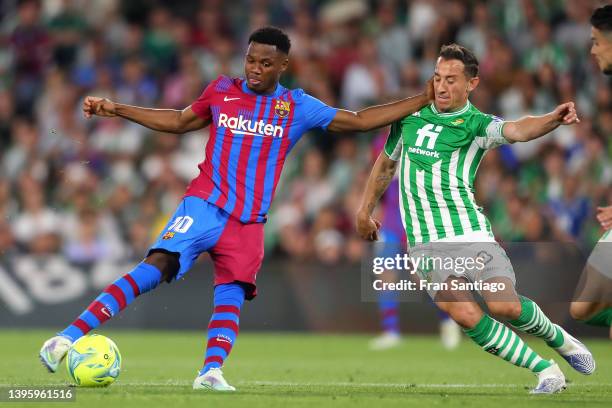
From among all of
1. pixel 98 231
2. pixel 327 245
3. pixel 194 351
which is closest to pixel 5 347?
pixel 194 351

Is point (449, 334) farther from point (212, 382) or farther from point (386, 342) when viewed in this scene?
point (212, 382)

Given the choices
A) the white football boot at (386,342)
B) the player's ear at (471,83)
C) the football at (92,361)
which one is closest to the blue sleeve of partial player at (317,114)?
the player's ear at (471,83)

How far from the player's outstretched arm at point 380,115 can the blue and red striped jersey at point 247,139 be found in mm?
112

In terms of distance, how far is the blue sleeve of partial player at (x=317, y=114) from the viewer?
8.10m

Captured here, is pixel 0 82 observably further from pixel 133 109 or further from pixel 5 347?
pixel 133 109

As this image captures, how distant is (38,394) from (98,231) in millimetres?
8614

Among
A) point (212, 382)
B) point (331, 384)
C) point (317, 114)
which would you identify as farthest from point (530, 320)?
point (212, 382)

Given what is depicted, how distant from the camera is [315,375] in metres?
9.49

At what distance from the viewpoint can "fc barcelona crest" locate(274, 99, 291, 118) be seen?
318 inches

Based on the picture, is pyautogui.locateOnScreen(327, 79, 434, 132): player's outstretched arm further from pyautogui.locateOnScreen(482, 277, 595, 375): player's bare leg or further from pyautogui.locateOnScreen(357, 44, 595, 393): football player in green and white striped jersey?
pyautogui.locateOnScreen(482, 277, 595, 375): player's bare leg

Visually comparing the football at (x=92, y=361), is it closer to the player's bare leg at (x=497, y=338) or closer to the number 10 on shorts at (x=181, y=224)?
the number 10 on shorts at (x=181, y=224)

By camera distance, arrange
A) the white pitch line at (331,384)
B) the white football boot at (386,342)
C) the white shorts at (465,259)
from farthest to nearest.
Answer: the white football boot at (386,342), the white pitch line at (331,384), the white shorts at (465,259)

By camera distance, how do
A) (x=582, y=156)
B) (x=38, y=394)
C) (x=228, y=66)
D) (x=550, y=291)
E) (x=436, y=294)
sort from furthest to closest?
1. (x=228, y=66)
2. (x=582, y=156)
3. (x=550, y=291)
4. (x=436, y=294)
5. (x=38, y=394)

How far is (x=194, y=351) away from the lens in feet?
A: 40.5
